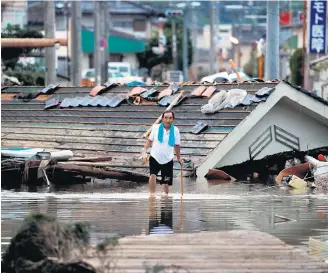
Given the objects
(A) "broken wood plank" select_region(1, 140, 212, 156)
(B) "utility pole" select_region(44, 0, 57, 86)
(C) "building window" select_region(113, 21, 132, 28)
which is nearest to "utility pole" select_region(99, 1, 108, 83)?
(B) "utility pole" select_region(44, 0, 57, 86)

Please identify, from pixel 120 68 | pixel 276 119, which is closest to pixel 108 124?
pixel 276 119

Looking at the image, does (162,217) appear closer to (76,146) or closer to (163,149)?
(163,149)

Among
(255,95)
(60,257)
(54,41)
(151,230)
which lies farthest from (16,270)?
(54,41)

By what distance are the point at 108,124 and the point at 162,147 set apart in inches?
267

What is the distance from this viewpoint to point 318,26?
4119 cm

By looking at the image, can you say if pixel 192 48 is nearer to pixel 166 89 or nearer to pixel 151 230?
pixel 166 89

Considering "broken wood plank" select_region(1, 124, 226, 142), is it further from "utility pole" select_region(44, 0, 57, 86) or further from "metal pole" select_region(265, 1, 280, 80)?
"utility pole" select_region(44, 0, 57, 86)

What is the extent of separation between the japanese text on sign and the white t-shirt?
23687mm

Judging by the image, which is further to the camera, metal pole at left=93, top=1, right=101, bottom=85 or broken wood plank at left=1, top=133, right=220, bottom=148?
metal pole at left=93, top=1, right=101, bottom=85

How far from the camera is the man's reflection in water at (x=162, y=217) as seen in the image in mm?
13156

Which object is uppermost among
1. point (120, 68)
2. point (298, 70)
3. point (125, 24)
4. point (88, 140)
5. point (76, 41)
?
point (76, 41)

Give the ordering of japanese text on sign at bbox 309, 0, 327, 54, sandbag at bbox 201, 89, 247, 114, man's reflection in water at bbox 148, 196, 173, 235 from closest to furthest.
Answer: man's reflection in water at bbox 148, 196, 173, 235
sandbag at bbox 201, 89, 247, 114
japanese text on sign at bbox 309, 0, 327, 54

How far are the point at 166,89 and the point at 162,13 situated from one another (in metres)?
64.5

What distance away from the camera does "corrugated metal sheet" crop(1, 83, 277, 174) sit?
887 inches
